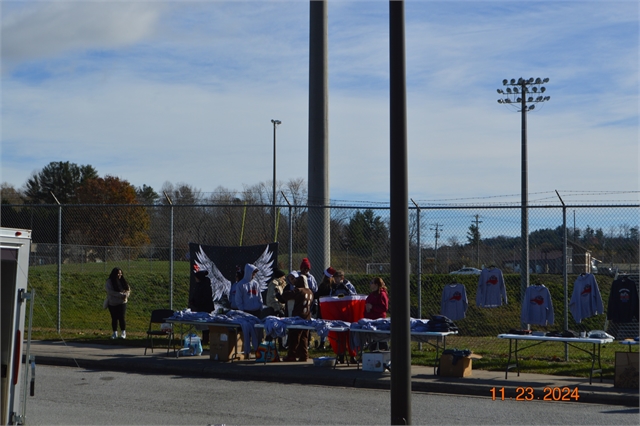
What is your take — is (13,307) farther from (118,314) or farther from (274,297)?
(118,314)

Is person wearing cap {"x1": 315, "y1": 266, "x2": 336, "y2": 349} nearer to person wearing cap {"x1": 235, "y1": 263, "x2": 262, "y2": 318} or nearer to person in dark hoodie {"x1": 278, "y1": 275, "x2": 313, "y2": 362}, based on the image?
person in dark hoodie {"x1": 278, "y1": 275, "x2": 313, "y2": 362}

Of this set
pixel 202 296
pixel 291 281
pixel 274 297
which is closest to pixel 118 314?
pixel 202 296

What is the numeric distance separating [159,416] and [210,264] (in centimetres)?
821

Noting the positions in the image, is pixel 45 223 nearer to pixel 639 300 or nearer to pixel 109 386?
pixel 109 386

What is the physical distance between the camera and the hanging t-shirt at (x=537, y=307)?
14430 millimetres

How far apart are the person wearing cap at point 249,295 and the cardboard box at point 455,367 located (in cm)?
510

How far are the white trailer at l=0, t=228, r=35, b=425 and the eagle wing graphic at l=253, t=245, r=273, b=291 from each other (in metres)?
9.90

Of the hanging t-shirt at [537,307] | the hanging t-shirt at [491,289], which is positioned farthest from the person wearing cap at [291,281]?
the hanging t-shirt at [537,307]

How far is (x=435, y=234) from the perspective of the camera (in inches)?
651

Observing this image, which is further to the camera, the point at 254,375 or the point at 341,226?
the point at 341,226

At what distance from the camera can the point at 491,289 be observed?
1531cm

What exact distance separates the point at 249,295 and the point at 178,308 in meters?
10.0

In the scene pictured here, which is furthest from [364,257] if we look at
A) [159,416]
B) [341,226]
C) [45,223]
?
[45,223]

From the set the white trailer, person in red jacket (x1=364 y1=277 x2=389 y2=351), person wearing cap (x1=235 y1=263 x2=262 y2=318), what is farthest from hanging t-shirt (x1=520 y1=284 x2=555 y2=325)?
the white trailer
